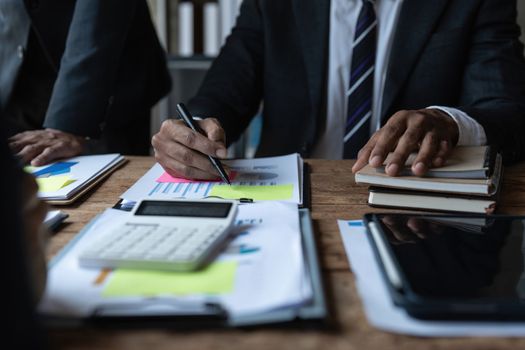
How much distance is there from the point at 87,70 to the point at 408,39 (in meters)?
0.85

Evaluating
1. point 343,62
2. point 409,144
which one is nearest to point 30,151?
point 409,144

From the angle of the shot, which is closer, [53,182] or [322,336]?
[322,336]

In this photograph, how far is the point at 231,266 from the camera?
60cm

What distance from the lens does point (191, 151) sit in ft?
3.32

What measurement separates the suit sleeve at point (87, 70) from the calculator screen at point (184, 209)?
0.77 m

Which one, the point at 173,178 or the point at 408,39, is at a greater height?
the point at 408,39

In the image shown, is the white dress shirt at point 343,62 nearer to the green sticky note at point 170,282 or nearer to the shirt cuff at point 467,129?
the shirt cuff at point 467,129

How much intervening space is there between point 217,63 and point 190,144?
0.64m

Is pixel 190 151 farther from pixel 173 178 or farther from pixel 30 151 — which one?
pixel 30 151

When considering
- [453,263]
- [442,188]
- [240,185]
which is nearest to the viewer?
[453,263]

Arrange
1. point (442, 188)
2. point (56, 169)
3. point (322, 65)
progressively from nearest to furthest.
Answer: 1. point (442, 188)
2. point (56, 169)
3. point (322, 65)

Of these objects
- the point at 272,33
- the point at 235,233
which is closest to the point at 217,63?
the point at 272,33


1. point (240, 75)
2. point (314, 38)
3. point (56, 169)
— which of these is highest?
point (314, 38)

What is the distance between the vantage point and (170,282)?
554 mm
